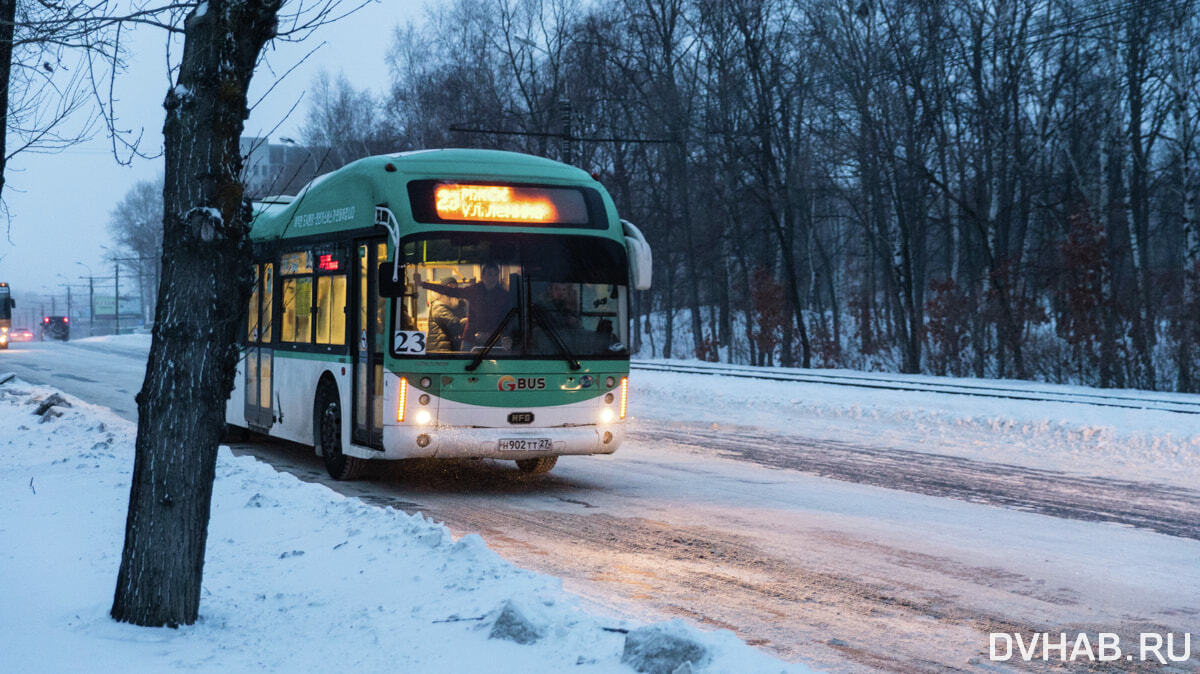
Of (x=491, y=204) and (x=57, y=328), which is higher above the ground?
(x=491, y=204)

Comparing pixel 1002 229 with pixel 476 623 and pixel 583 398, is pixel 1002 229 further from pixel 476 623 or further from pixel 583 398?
pixel 476 623

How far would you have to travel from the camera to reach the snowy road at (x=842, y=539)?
6.50m

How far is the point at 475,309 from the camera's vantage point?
11305 millimetres

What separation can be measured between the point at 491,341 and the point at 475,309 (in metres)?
0.33

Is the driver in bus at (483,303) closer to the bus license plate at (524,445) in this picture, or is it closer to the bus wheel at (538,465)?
the bus license plate at (524,445)

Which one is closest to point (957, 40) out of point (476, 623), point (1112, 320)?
point (1112, 320)

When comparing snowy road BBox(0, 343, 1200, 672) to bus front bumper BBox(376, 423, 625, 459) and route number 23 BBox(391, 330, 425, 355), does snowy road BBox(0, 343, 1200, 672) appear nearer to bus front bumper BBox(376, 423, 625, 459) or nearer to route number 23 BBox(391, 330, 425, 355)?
bus front bumper BBox(376, 423, 625, 459)

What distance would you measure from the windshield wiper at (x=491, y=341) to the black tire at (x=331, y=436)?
1.88m

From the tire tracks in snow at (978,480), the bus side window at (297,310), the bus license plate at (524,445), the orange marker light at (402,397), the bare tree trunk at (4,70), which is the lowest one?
the tire tracks in snow at (978,480)

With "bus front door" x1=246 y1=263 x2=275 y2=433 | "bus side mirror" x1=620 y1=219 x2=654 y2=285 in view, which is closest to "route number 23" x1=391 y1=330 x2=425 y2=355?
"bus side mirror" x1=620 y1=219 x2=654 y2=285

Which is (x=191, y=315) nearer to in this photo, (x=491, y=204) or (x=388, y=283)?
(x=388, y=283)

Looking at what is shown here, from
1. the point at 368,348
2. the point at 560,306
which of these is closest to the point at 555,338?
the point at 560,306

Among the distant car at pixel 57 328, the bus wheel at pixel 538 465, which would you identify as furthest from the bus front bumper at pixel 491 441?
the distant car at pixel 57 328

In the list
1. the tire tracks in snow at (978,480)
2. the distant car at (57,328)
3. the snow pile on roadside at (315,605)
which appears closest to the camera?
the snow pile on roadside at (315,605)
